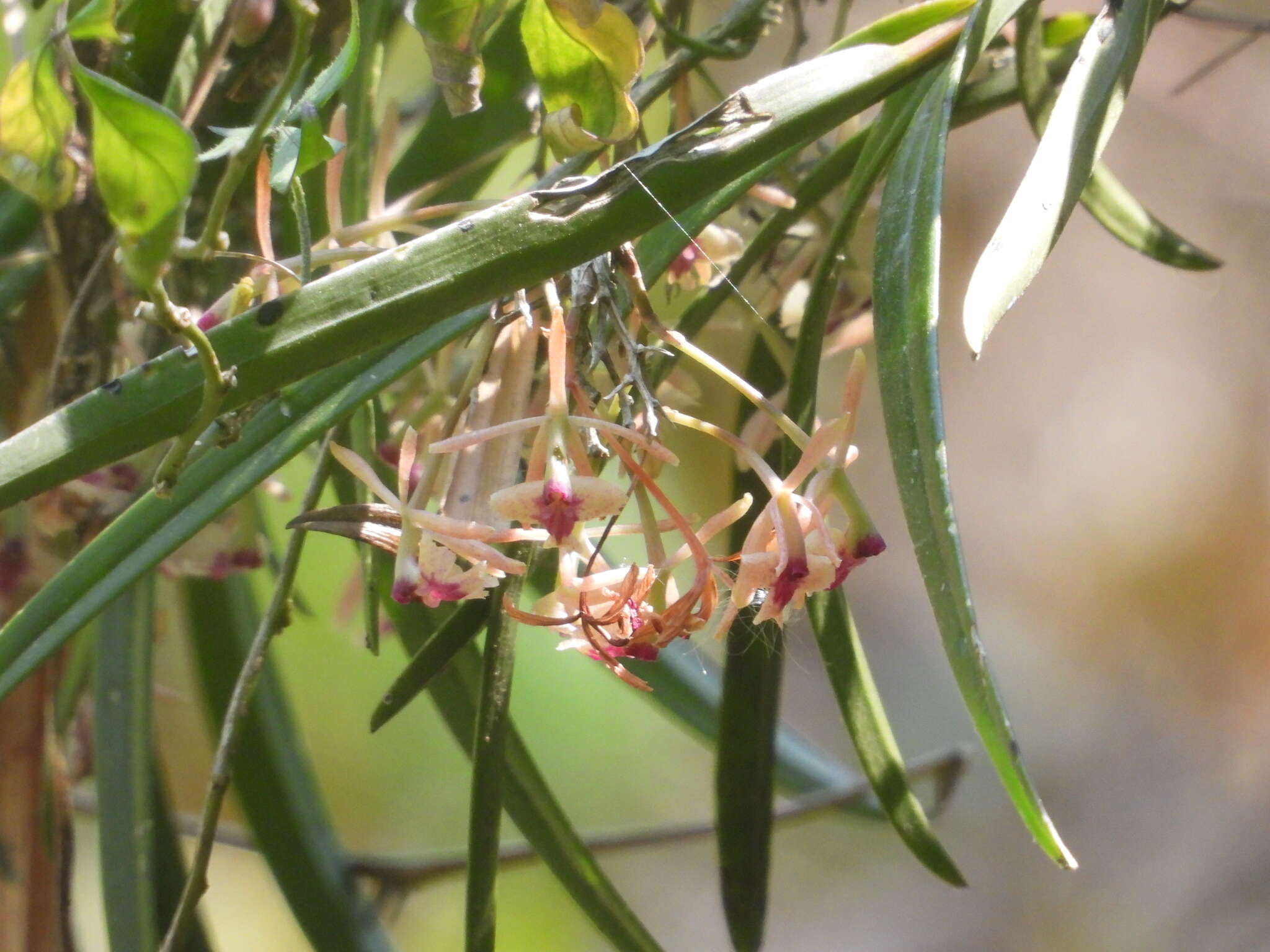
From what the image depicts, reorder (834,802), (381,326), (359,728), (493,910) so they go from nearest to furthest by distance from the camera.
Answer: (381,326), (493,910), (834,802), (359,728)

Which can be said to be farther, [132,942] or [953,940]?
[953,940]

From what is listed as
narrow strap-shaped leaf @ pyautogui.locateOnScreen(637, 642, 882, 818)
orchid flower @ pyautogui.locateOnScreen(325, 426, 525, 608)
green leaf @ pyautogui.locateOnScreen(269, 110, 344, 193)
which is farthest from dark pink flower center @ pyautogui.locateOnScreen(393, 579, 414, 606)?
narrow strap-shaped leaf @ pyautogui.locateOnScreen(637, 642, 882, 818)

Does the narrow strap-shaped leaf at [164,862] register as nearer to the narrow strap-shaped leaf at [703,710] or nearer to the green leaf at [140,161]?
the narrow strap-shaped leaf at [703,710]

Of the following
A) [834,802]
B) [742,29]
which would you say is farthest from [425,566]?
[834,802]

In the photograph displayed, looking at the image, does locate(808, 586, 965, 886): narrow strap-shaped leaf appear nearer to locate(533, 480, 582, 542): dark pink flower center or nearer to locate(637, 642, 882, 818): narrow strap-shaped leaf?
locate(533, 480, 582, 542): dark pink flower center

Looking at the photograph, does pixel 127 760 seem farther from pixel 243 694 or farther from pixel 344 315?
pixel 344 315

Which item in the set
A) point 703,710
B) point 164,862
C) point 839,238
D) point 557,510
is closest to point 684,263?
point 839,238

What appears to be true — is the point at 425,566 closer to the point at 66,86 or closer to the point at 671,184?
the point at 671,184
